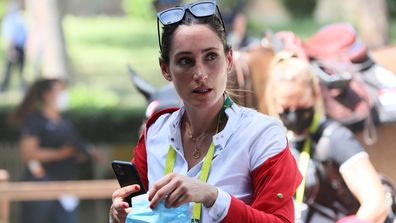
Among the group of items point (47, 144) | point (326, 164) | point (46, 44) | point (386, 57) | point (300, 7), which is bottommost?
point (47, 144)

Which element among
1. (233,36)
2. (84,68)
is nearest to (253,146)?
(233,36)

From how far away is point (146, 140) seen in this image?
2350 millimetres

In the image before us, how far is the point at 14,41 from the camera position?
31.6 feet

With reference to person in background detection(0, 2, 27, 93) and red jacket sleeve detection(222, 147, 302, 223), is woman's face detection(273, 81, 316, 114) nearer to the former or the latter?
red jacket sleeve detection(222, 147, 302, 223)

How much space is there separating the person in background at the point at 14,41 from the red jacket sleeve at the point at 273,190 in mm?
7641

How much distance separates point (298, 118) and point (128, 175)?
200cm

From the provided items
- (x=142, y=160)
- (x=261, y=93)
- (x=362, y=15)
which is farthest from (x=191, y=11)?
(x=362, y=15)

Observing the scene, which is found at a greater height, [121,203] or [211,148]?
[211,148]

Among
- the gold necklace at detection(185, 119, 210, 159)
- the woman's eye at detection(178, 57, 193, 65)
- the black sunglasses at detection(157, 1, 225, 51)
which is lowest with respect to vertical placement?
the gold necklace at detection(185, 119, 210, 159)

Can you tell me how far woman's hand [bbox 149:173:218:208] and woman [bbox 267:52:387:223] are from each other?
1.92 meters

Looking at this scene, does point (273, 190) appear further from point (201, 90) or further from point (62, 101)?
point (62, 101)

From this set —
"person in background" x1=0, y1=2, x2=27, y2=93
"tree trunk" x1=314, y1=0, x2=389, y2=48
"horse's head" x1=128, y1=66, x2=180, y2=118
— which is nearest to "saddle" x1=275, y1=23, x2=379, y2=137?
"horse's head" x1=128, y1=66, x2=180, y2=118

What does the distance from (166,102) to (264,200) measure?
229 cm

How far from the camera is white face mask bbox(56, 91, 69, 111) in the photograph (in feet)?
30.6
